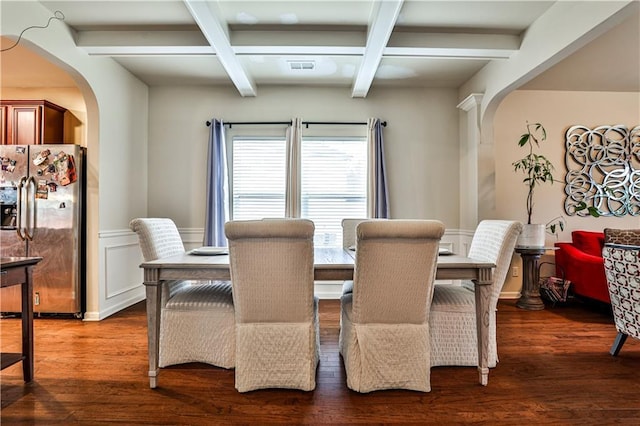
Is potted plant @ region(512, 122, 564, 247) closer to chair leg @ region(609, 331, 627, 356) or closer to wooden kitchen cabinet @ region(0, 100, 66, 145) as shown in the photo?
chair leg @ region(609, 331, 627, 356)

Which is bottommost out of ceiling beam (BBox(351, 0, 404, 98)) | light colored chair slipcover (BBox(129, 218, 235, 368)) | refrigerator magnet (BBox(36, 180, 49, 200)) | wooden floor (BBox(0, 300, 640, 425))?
wooden floor (BBox(0, 300, 640, 425))

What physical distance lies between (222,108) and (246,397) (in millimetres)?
3529

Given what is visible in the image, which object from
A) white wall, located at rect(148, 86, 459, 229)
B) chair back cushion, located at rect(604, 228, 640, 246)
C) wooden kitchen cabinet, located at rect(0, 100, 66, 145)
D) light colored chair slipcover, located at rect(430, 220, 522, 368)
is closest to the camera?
light colored chair slipcover, located at rect(430, 220, 522, 368)

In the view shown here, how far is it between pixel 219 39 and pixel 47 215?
2346 millimetres

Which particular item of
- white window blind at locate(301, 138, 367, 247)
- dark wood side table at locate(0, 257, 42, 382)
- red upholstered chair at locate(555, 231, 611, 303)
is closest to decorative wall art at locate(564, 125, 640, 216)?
red upholstered chair at locate(555, 231, 611, 303)

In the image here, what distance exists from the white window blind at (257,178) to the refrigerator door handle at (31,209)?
1963 millimetres

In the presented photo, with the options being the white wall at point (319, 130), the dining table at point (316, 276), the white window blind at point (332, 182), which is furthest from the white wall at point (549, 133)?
the dining table at point (316, 276)

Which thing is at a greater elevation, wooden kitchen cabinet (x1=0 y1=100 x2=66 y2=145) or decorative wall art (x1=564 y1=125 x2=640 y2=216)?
wooden kitchen cabinet (x1=0 y1=100 x2=66 y2=145)

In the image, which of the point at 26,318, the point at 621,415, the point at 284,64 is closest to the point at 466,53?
the point at 284,64

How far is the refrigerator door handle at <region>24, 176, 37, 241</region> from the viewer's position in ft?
11.1

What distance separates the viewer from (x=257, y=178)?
4523 millimetres

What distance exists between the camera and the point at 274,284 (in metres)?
1.95

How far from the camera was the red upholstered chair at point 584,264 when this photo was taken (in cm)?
363

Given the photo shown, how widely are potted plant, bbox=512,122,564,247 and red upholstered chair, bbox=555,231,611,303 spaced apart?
0.25 meters
